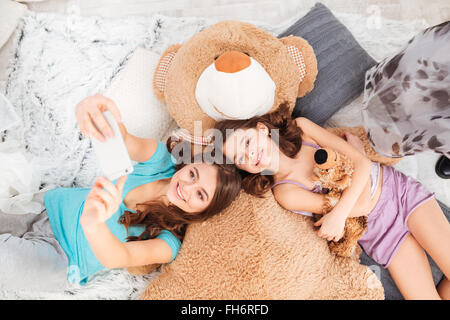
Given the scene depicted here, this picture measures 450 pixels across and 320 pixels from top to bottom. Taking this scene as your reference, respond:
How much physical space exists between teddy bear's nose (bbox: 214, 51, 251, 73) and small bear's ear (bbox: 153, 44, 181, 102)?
257mm

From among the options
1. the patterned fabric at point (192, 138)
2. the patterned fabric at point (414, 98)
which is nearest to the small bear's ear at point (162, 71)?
the patterned fabric at point (192, 138)

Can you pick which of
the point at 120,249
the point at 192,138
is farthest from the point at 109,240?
the point at 192,138

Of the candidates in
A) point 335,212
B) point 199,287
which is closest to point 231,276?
point 199,287

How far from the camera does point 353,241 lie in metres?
0.95

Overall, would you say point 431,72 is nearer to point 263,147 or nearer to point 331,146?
point 331,146

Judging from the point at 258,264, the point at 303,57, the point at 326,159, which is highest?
the point at 303,57

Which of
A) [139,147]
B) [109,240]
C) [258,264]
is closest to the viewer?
[109,240]

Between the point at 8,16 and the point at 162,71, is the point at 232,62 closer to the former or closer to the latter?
the point at 162,71

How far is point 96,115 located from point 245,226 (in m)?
0.49

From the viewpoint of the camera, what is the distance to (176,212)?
94 centimetres

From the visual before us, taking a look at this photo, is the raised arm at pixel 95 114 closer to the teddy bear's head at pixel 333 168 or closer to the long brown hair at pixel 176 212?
the long brown hair at pixel 176 212

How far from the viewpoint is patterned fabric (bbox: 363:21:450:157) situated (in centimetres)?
72

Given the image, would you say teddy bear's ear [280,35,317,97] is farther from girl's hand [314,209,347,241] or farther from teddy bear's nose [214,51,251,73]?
girl's hand [314,209,347,241]

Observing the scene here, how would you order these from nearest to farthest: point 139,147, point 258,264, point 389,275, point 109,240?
point 109,240, point 258,264, point 139,147, point 389,275
